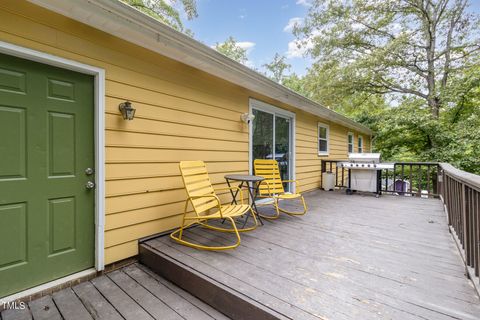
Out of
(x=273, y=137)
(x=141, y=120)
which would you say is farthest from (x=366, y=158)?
(x=141, y=120)

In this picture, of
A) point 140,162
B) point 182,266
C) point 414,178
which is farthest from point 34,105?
point 414,178

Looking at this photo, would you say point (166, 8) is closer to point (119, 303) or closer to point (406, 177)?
point (119, 303)

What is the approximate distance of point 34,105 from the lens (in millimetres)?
1913

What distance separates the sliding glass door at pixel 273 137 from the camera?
4.49 metres

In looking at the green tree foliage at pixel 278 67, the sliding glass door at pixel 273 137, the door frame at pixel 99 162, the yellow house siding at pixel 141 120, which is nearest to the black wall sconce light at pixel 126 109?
the yellow house siding at pixel 141 120

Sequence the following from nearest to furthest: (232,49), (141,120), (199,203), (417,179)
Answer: (141,120) < (199,203) < (417,179) < (232,49)

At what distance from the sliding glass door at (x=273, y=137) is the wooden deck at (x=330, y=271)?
1.75 metres

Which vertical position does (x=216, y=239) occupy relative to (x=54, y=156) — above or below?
below

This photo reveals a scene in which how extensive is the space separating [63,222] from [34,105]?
1.02 meters

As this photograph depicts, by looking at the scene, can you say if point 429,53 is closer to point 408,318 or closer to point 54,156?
point 408,318

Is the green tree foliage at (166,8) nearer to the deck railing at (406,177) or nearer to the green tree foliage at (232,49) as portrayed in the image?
the deck railing at (406,177)

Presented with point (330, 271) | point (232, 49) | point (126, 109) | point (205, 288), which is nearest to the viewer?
point (205, 288)

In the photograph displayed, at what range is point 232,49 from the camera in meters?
18.2

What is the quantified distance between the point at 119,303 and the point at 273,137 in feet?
12.4
